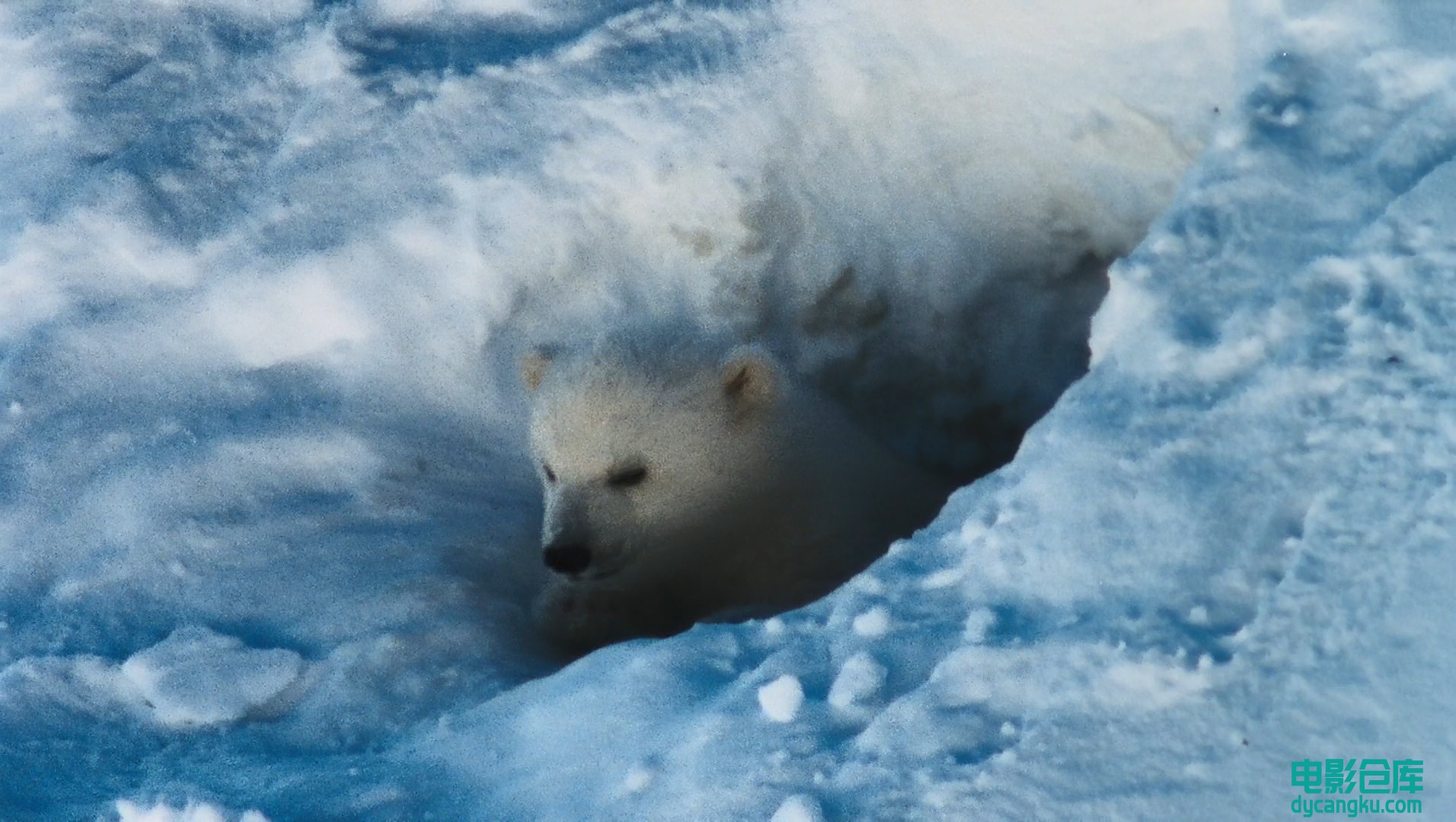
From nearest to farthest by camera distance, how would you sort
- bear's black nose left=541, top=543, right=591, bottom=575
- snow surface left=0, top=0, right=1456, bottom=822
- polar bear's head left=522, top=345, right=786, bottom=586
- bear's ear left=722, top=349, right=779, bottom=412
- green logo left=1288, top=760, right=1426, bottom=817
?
green logo left=1288, top=760, right=1426, bottom=817, snow surface left=0, top=0, right=1456, bottom=822, bear's black nose left=541, top=543, right=591, bottom=575, polar bear's head left=522, top=345, right=786, bottom=586, bear's ear left=722, top=349, right=779, bottom=412

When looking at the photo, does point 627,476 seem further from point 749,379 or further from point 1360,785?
point 1360,785

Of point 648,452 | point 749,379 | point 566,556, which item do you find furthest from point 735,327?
point 566,556

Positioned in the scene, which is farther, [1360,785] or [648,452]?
[648,452]

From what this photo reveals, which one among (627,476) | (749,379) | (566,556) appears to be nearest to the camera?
(566,556)

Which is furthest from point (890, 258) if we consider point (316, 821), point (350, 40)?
point (316, 821)

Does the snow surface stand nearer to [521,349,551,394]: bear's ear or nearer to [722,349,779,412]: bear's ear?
[521,349,551,394]: bear's ear

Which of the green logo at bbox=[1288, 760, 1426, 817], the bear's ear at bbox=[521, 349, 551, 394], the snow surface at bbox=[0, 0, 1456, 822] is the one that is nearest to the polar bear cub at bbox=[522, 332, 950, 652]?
the bear's ear at bbox=[521, 349, 551, 394]
